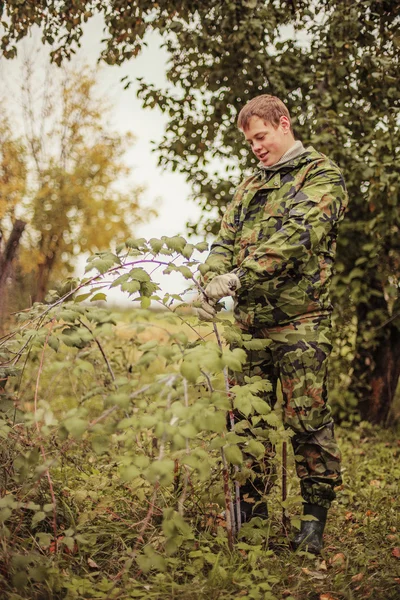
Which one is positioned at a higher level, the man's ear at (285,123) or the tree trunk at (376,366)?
the man's ear at (285,123)

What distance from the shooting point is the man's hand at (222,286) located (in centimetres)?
233

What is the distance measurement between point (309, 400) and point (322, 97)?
9.65ft

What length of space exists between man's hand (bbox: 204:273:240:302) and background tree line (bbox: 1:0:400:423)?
7.25 ft

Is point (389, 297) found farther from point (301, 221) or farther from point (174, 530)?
point (174, 530)

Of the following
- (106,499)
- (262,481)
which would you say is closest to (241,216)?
(262,481)

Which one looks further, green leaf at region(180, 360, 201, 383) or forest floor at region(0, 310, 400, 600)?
forest floor at region(0, 310, 400, 600)

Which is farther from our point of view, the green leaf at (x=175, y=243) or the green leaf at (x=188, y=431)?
the green leaf at (x=175, y=243)

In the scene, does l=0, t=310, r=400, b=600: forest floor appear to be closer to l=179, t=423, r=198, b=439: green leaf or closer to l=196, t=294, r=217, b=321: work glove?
l=179, t=423, r=198, b=439: green leaf

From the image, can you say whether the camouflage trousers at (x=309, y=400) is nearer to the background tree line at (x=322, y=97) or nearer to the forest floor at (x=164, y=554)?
the forest floor at (x=164, y=554)

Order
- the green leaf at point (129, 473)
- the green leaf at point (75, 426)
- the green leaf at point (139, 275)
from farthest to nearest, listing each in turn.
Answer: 1. the green leaf at point (139, 275)
2. the green leaf at point (129, 473)
3. the green leaf at point (75, 426)

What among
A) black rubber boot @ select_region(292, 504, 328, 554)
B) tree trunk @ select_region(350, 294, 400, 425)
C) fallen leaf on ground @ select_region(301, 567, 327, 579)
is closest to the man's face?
black rubber boot @ select_region(292, 504, 328, 554)

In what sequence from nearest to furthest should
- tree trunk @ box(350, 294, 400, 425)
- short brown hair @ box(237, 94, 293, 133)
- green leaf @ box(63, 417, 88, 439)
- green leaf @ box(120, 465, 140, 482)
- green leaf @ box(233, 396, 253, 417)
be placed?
1. green leaf @ box(63, 417, 88, 439)
2. green leaf @ box(120, 465, 140, 482)
3. green leaf @ box(233, 396, 253, 417)
4. short brown hair @ box(237, 94, 293, 133)
5. tree trunk @ box(350, 294, 400, 425)

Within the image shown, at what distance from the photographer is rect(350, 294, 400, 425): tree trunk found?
489 centimetres

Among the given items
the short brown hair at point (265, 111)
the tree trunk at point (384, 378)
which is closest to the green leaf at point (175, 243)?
the short brown hair at point (265, 111)
